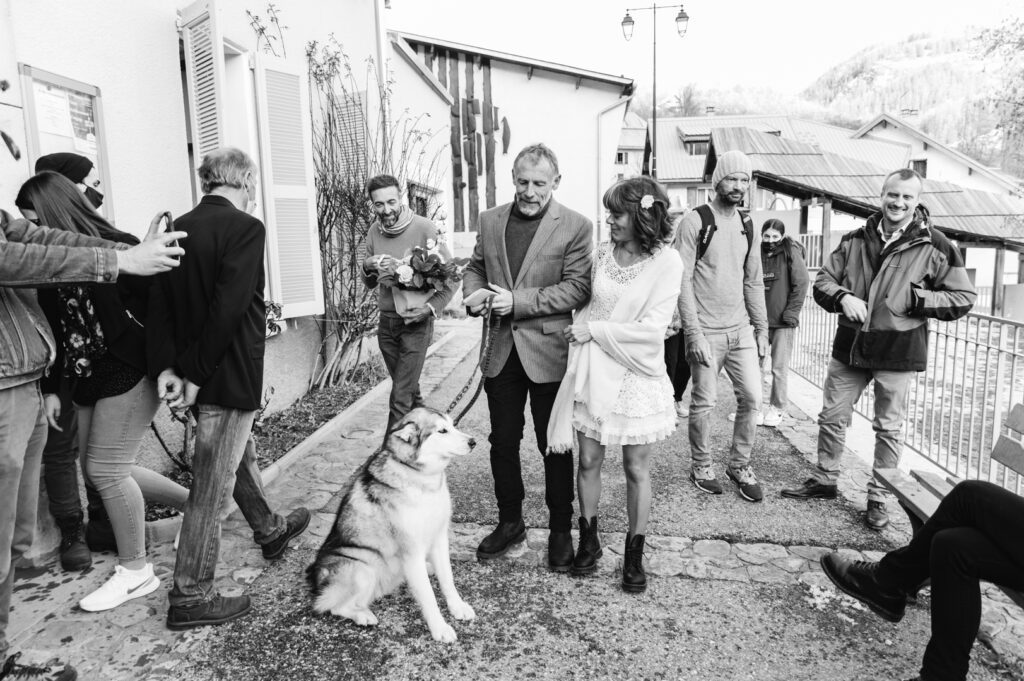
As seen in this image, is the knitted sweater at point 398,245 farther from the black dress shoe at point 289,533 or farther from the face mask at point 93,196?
the face mask at point 93,196

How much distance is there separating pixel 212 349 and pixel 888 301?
3758 mm

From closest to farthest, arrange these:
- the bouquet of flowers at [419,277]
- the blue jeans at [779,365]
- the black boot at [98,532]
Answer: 1. the black boot at [98,532]
2. the bouquet of flowers at [419,277]
3. the blue jeans at [779,365]

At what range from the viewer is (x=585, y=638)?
9.70ft

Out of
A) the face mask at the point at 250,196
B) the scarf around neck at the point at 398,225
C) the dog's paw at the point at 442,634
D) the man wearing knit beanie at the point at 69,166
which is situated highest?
the man wearing knit beanie at the point at 69,166

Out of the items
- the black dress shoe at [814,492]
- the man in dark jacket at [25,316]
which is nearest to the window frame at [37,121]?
the man in dark jacket at [25,316]

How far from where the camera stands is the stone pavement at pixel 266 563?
2.83 meters

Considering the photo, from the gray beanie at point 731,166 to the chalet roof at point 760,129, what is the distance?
35.7 metres

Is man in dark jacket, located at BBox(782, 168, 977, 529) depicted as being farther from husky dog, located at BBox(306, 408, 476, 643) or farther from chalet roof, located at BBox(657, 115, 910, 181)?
chalet roof, located at BBox(657, 115, 910, 181)

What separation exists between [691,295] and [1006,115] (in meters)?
25.3

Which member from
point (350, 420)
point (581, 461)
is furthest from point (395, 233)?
point (581, 461)

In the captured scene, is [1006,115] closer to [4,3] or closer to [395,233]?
[395,233]

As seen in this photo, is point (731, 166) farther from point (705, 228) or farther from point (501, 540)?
point (501, 540)

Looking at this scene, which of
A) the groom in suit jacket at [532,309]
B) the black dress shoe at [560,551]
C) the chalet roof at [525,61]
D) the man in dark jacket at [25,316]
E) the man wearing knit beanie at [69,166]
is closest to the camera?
the man in dark jacket at [25,316]

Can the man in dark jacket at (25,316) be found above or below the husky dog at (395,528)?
above
